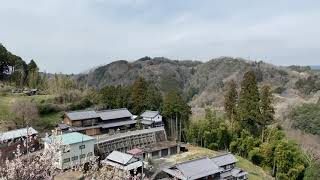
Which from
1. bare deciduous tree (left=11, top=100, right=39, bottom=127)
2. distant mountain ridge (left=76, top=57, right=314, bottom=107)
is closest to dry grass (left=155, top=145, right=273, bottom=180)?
bare deciduous tree (left=11, top=100, right=39, bottom=127)

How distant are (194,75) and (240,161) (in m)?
76.3

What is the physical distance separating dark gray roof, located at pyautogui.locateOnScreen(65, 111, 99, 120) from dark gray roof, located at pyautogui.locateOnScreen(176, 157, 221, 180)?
11.5 metres

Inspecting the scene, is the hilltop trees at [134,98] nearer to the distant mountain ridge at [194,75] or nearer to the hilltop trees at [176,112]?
the hilltop trees at [176,112]

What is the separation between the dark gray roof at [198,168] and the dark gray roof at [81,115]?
11.5 metres

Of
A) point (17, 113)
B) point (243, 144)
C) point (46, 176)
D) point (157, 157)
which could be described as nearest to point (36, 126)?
point (17, 113)

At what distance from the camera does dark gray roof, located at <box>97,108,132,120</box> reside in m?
29.3

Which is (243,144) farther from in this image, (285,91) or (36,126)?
(285,91)

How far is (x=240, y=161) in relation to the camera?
25797 millimetres

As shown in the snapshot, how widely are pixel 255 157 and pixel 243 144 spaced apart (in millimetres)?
1385

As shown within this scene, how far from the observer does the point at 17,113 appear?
2691 cm

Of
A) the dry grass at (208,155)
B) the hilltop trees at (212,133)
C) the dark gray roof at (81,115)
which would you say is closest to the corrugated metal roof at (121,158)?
the dry grass at (208,155)

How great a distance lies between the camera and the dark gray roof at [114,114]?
29.3 metres

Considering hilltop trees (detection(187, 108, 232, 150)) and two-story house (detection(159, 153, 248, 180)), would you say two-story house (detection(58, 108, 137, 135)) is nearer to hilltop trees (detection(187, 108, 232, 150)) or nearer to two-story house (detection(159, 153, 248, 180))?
hilltop trees (detection(187, 108, 232, 150))

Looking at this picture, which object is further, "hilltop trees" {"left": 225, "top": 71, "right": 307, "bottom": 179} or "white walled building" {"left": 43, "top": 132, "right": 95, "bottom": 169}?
"hilltop trees" {"left": 225, "top": 71, "right": 307, "bottom": 179}
